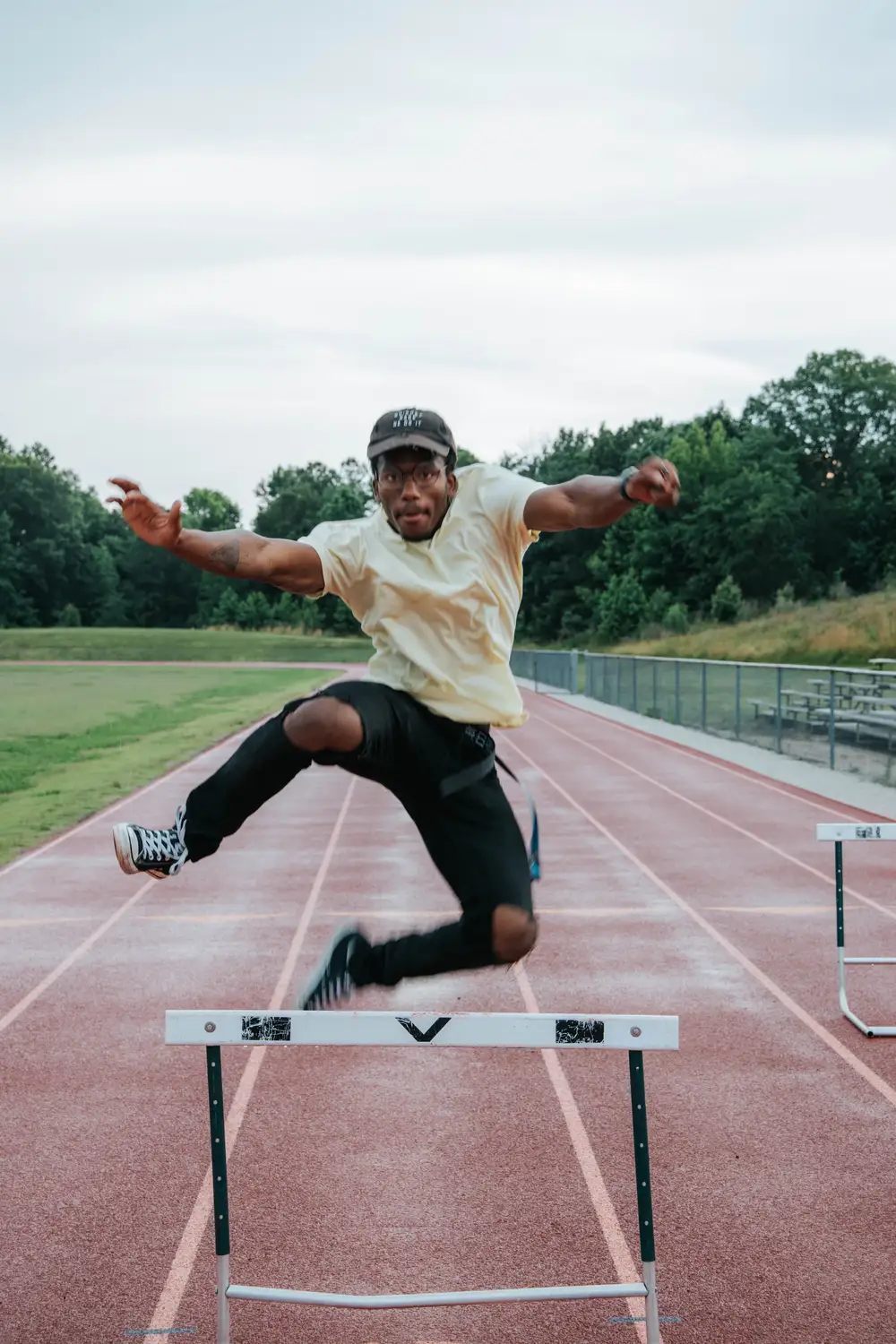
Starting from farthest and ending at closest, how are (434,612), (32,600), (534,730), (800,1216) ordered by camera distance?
(32,600), (534,730), (800,1216), (434,612)

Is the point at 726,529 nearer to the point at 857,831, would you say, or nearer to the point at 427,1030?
the point at 857,831

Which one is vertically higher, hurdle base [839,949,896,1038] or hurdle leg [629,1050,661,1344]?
hurdle leg [629,1050,661,1344]

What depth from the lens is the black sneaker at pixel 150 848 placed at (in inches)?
142

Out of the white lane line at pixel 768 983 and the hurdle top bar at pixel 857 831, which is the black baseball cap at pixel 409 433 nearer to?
the hurdle top bar at pixel 857 831

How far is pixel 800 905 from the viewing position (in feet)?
32.5

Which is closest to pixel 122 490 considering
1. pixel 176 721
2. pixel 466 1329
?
pixel 466 1329

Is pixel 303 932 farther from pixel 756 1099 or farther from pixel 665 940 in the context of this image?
pixel 756 1099

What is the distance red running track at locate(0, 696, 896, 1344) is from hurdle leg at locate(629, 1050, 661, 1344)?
0.54m

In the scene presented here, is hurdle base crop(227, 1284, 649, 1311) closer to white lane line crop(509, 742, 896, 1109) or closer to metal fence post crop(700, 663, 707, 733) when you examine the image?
white lane line crop(509, 742, 896, 1109)

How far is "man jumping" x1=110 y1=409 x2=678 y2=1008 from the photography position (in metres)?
3.54

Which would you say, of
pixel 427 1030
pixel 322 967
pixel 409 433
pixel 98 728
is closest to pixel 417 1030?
pixel 427 1030

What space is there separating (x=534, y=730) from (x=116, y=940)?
1790 centimetres

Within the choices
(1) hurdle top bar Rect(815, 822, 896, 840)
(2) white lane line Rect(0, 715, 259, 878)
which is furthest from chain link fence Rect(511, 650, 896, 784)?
(1) hurdle top bar Rect(815, 822, 896, 840)

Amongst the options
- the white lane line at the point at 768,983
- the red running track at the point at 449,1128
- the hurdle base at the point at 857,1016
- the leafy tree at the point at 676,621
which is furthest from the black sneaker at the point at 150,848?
the leafy tree at the point at 676,621
